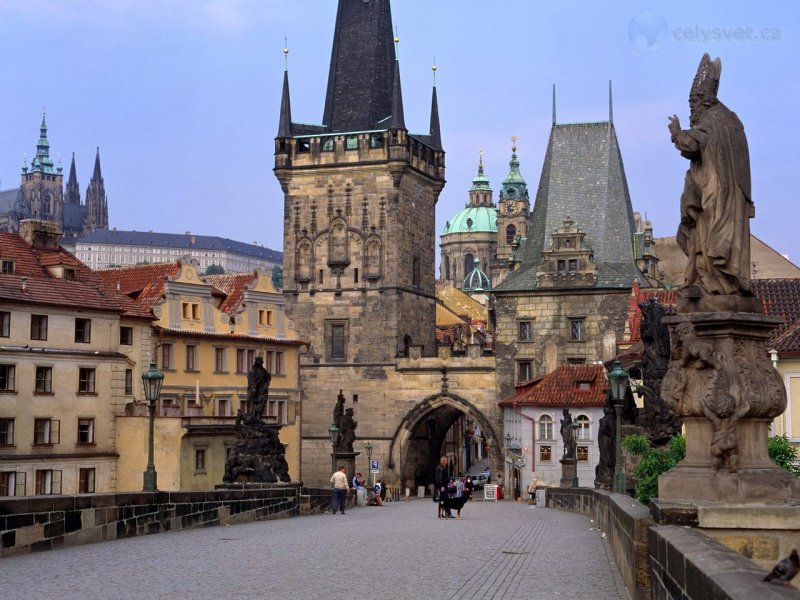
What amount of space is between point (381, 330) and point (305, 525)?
144 feet

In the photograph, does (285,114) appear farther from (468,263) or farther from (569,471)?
(468,263)

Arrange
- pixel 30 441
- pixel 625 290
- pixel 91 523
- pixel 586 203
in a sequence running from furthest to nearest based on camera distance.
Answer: pixel 586 203
pixel 625 290
pixel 30 441
pixel 91 523

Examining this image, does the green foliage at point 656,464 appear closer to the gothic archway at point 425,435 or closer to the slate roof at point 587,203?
the slate roof at point 587,203

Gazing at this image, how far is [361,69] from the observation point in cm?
7131

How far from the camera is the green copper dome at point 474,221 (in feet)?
616

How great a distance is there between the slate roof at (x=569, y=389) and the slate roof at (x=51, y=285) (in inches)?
755

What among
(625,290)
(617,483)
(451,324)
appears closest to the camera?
(617,483)

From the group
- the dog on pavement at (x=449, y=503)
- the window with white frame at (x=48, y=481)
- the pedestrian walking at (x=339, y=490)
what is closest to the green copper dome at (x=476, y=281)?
the window with white frame at (x=48, y=481)

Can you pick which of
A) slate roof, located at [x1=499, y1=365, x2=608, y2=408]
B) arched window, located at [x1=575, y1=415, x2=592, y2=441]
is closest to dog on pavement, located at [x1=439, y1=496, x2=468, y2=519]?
slate roof, located at [x1=499, y1=365, x2=608, y2=408]

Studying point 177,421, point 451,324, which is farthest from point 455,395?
point 451,324

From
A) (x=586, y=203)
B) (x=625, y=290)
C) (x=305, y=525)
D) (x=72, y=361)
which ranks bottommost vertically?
(x=305, y=525)

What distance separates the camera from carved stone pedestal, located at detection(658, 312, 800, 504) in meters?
8.98

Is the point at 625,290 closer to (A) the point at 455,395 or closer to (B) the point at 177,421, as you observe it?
(A) the point at 455,395

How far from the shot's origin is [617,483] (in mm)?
22922
